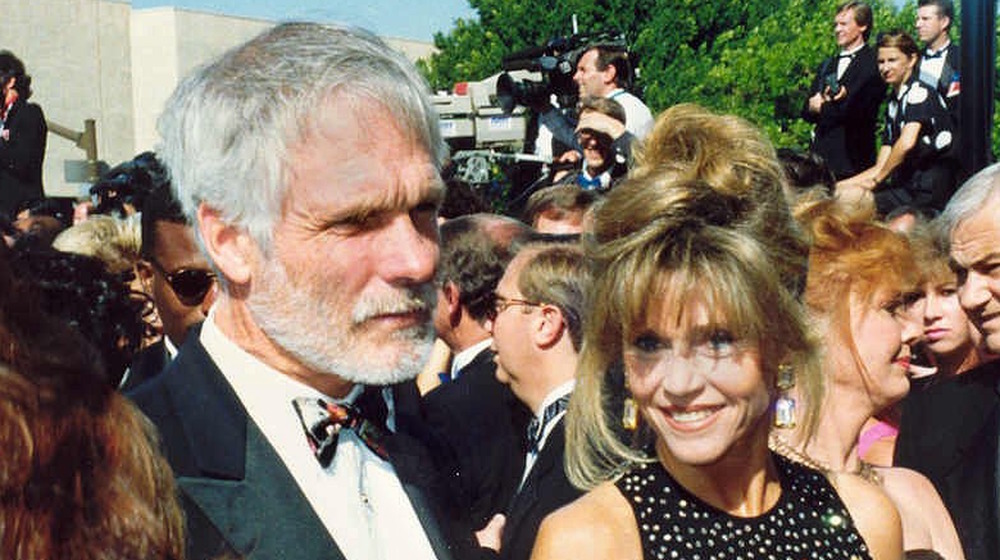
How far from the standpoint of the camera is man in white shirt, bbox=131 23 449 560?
218 cm

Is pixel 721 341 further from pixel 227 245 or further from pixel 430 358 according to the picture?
pixel 227 245

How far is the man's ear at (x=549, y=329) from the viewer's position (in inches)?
162

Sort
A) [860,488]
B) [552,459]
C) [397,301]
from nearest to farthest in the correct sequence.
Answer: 1. [397,301]
2. [860,488]
3. [552,459]

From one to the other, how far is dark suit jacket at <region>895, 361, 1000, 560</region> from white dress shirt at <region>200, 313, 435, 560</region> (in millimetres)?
1916

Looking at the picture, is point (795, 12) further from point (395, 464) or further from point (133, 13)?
point (395, 464)

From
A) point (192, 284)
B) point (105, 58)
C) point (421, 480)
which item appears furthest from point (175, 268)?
point (105, 58)

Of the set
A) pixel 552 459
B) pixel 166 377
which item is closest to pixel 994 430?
pixel 552 459

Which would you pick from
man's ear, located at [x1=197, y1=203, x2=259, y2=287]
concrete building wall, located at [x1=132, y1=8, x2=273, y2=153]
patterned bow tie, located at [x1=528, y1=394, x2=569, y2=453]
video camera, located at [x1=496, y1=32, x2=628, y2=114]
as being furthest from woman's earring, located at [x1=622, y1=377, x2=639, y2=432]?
concrete building wall, located at [x1=132, y1=8, x2=273, y2=153]

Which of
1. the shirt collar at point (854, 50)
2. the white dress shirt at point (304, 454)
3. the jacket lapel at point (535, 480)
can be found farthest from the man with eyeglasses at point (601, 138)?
the white dress shirt at point (304, 454)

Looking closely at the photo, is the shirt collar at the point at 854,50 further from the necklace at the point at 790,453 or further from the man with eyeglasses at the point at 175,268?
the necklace at the point at 790,453

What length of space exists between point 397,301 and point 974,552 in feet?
6.88

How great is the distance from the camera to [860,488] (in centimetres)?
295

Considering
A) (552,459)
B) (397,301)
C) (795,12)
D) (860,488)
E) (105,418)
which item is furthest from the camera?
(795,12)

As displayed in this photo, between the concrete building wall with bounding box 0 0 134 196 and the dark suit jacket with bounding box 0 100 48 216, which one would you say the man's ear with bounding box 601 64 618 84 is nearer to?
the dark suit jacket with bounding box 0 100 48 216
